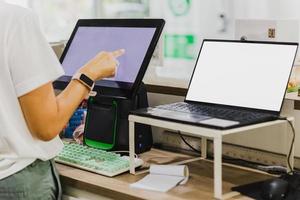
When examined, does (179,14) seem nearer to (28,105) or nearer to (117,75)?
(117,75)

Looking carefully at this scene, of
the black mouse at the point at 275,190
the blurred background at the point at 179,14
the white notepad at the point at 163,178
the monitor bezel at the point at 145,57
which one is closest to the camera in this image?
the black mouse at the point at 275,190

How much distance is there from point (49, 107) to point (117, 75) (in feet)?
1.52

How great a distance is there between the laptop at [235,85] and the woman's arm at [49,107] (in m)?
0.20

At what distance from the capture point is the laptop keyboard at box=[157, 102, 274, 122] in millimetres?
1512

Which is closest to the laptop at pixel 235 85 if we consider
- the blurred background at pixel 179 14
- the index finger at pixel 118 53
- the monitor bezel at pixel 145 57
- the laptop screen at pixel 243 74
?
the laptop screen at pixel 243 74

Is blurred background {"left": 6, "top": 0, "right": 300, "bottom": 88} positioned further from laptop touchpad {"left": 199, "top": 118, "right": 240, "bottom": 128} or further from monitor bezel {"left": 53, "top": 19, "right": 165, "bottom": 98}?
laptop touchpad {"left": 199, "top": 118, "right": 240, "bottom": 128}

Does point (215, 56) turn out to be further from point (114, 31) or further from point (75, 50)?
point (75, 50)

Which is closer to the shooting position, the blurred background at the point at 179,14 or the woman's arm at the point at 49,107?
the woman's arm at the point at 49,107

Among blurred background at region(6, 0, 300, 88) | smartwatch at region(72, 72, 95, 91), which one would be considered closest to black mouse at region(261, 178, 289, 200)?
smartwatch at region(72, 72, 95, 91)

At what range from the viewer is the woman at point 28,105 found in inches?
54.4

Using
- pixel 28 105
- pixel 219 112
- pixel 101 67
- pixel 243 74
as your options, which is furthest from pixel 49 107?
pixel 243 74

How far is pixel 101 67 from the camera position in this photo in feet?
5.41

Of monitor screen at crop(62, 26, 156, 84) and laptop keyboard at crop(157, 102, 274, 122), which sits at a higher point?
monitor screen at crop(62, 26, 156, 84)

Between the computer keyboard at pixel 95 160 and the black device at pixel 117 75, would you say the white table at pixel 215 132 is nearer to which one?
the computer keyboard at pixel 95 160
